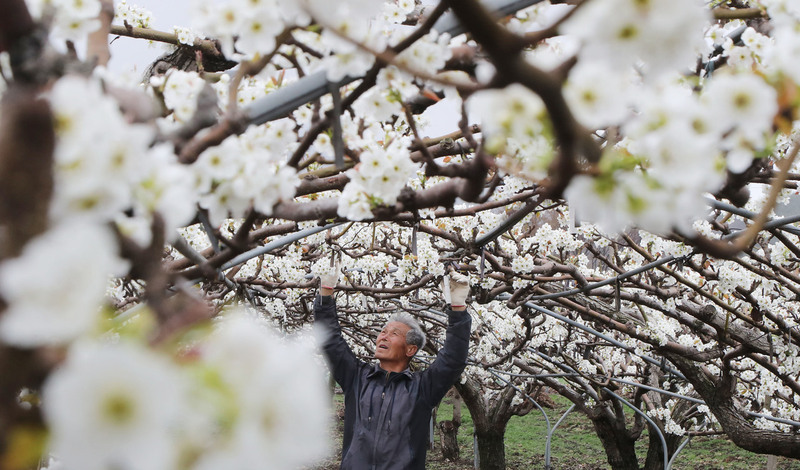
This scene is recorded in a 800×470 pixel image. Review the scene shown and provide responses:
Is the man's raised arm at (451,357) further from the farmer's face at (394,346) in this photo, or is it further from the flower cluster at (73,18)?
the flower cluster at (73,18)

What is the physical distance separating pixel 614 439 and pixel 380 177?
848 cm

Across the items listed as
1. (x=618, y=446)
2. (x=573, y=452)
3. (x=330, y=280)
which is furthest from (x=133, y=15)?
(x=573, y=452)

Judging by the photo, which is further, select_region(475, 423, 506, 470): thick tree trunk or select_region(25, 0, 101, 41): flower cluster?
select_region(475, 423, 506, 470): thick tree trunk

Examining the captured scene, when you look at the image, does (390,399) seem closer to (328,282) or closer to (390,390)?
(390,390)

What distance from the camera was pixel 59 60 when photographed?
73cm

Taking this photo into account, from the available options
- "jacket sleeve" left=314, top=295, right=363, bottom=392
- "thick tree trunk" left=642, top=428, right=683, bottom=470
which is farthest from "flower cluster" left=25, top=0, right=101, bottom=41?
"thick tree trunk" left=642, top=428, right=683, bottom=470

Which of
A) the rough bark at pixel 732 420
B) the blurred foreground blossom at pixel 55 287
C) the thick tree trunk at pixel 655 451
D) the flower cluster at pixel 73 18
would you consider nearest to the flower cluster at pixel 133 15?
the flower cluster at pixel 73 18

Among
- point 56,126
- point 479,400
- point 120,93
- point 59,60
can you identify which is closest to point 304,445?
point 56,126

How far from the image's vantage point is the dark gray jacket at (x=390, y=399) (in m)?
3.45

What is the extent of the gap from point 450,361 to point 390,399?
45 cm

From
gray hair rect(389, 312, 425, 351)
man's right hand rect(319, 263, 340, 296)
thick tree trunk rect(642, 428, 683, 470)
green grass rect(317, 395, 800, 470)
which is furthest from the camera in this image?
green grass rect(317, 395, 800, 470)

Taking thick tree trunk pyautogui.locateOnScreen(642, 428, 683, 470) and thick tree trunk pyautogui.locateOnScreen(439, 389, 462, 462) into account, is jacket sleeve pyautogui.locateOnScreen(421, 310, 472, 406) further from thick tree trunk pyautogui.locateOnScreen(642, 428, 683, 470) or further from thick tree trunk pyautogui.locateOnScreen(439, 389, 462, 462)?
thick tree trunk pyautogui.locateOnScreen(439, 389, 462, 462)

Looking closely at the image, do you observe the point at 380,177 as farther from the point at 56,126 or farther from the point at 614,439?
the point at 614,439

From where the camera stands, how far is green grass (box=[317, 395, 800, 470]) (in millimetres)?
10906
